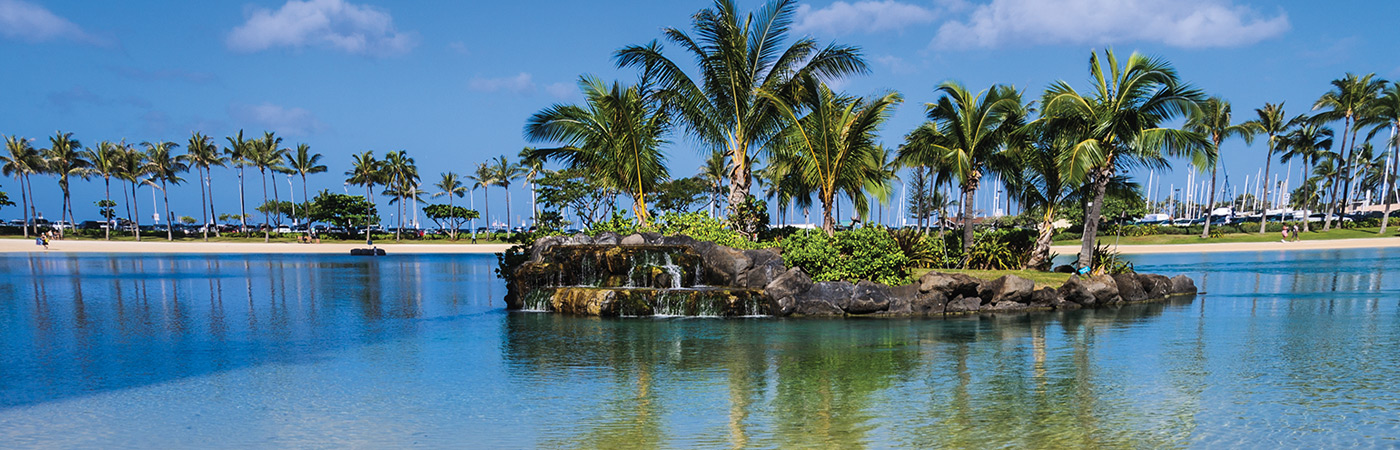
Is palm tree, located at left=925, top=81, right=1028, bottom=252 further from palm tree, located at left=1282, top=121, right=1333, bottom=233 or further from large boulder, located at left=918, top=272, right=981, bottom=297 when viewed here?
palm tree, located at left=1282, top=121, right=1333, bottom=233

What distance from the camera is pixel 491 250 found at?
235 ft

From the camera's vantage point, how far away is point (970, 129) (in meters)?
25.3

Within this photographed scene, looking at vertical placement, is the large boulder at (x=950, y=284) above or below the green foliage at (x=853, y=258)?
below

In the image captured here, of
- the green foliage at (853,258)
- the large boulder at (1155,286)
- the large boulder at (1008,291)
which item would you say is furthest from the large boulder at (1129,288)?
the green foliage at (853,258)

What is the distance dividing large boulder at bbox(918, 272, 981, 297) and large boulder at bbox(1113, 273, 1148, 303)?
5.23 metres

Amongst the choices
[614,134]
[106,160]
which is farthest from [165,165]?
[614,134]

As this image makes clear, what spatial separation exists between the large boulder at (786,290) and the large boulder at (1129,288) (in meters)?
9.41

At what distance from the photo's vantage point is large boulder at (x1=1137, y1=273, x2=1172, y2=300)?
23.5 meters

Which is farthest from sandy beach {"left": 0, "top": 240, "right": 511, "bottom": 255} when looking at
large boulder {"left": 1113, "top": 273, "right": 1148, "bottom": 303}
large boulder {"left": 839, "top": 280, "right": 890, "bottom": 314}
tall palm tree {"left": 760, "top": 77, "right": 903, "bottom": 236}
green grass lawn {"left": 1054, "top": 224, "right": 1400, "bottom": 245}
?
large boulder {"left": 1113, "top": 273, "right": 1148, "bottom": 303}

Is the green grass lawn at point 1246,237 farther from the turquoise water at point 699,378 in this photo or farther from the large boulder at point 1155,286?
the turquoise water at point 699,378

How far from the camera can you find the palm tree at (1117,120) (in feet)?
76.8

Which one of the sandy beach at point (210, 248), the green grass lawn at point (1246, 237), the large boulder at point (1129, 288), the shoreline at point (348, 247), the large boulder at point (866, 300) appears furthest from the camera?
the sandy beach at point (210, 248)

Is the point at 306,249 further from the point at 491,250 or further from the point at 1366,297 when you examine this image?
the point at 1366,297

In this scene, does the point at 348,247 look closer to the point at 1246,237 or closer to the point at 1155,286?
the point at 1155,286
